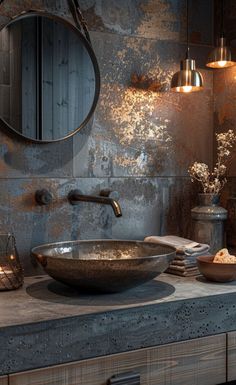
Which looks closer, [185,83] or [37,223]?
[37,223]

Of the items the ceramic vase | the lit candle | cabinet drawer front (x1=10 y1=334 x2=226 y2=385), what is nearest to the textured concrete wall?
the ceramic vase

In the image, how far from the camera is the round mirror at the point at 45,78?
202 centimetres

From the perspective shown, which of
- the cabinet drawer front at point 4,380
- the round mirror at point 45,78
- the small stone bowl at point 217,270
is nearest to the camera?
the cabinet drawer front at point 4,380

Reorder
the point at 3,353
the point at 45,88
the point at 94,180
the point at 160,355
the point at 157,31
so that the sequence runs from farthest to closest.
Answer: the point at 157,31, the point at 94,180, the point at 45,88, the point at 160,355, the point at 3,353

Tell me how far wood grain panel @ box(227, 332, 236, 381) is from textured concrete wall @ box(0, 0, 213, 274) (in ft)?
2.37

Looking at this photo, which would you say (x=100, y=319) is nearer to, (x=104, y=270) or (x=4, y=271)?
(x=104, y=270)

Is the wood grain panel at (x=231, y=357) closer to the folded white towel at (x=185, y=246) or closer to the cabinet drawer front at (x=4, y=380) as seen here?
the folded white towel at (x=185, y=246)

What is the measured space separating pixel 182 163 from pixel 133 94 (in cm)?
41

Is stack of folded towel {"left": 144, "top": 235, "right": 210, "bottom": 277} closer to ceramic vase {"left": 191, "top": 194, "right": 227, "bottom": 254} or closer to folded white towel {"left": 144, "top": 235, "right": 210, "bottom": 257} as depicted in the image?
folded white towel {"left": 144, "top": 235, "right": 210, "bottom": 257}

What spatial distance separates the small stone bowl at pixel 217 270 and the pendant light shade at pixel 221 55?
0.93m

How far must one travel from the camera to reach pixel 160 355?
64.1 inches

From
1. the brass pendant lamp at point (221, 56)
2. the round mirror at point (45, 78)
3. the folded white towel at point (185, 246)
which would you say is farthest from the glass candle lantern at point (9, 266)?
the brass pendant lamp at point (221, 56)

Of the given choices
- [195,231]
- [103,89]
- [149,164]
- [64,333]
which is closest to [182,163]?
[149,164]

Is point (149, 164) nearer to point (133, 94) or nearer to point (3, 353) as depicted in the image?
point (133, 94)
